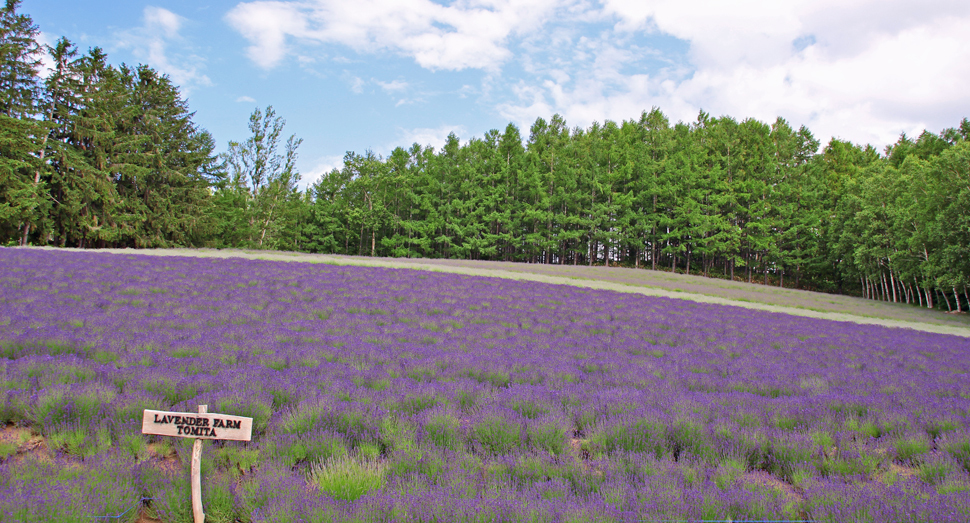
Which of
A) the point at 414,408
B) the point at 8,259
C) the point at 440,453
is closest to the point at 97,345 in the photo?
the point at 414,408

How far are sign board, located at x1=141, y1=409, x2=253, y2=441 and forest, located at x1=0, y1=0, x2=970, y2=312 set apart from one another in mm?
39656

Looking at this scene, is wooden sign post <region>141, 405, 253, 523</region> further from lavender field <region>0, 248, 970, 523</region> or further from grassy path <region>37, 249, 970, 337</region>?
grassy path <region>37, 249, 970, 337</region>

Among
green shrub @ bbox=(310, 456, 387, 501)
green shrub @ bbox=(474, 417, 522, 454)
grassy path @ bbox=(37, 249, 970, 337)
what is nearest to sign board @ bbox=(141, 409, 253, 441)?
green shrub @ bbox=(310, 456, 387, 501)

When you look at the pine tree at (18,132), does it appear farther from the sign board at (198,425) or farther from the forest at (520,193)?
the sign board at (198,425)

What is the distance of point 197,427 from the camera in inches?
112

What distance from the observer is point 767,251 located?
52656mm

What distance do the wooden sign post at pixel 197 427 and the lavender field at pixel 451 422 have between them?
11.6 inches

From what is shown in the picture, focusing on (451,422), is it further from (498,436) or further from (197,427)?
(197,427)

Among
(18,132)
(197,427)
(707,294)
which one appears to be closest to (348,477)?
(197,427)

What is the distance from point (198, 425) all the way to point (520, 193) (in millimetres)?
57525

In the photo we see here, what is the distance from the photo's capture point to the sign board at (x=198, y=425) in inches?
110

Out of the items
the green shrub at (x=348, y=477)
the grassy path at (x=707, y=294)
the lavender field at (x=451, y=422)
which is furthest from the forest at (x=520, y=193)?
the green shrub at (x=348, y=477)

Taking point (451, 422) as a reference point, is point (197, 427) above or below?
above

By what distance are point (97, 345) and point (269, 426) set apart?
13.3 feet
